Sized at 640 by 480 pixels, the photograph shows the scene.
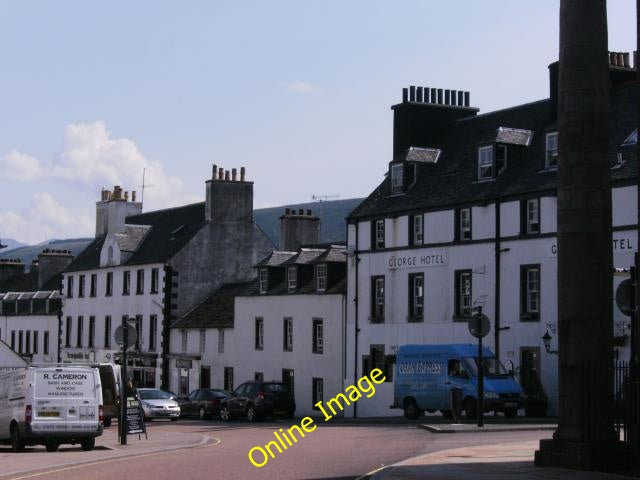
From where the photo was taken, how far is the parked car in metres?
50.1

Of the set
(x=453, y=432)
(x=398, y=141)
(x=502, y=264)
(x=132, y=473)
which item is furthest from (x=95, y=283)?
(x=132, y=473)

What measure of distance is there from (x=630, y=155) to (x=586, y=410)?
23.7 metres

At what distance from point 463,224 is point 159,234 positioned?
104 ft

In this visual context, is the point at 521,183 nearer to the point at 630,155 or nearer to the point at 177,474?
the point at 630,155

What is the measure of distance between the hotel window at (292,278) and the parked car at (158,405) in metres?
10.9

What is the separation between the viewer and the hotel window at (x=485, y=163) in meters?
50.6

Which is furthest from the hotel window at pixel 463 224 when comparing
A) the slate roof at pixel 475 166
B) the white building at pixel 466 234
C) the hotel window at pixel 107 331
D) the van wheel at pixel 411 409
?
the hotel window at pixel 107 331

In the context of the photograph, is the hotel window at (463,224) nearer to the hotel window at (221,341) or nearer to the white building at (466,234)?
the white building at (466,234)

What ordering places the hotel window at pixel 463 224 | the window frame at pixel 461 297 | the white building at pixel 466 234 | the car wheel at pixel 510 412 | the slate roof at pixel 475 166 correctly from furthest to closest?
the hotel window at pixel 463 224, the window frame at pixel 461 297, the slate roof at pixel 475 166, the white building at pixel 466 234, the car wheel at pixel 510 412

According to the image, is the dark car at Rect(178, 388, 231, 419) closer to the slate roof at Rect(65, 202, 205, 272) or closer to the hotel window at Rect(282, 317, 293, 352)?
the hotel window at Rect(282, 317, 293, 352)

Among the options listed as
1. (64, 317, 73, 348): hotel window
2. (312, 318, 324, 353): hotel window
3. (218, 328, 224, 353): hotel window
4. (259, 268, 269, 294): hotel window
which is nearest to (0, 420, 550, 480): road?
(312, 318, 324, 353): hotel window

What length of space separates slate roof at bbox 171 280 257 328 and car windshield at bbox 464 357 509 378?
25689mm

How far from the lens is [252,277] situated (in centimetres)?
7438

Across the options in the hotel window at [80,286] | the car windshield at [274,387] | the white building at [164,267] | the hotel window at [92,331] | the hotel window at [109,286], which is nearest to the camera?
the car windshield at [274,387]
